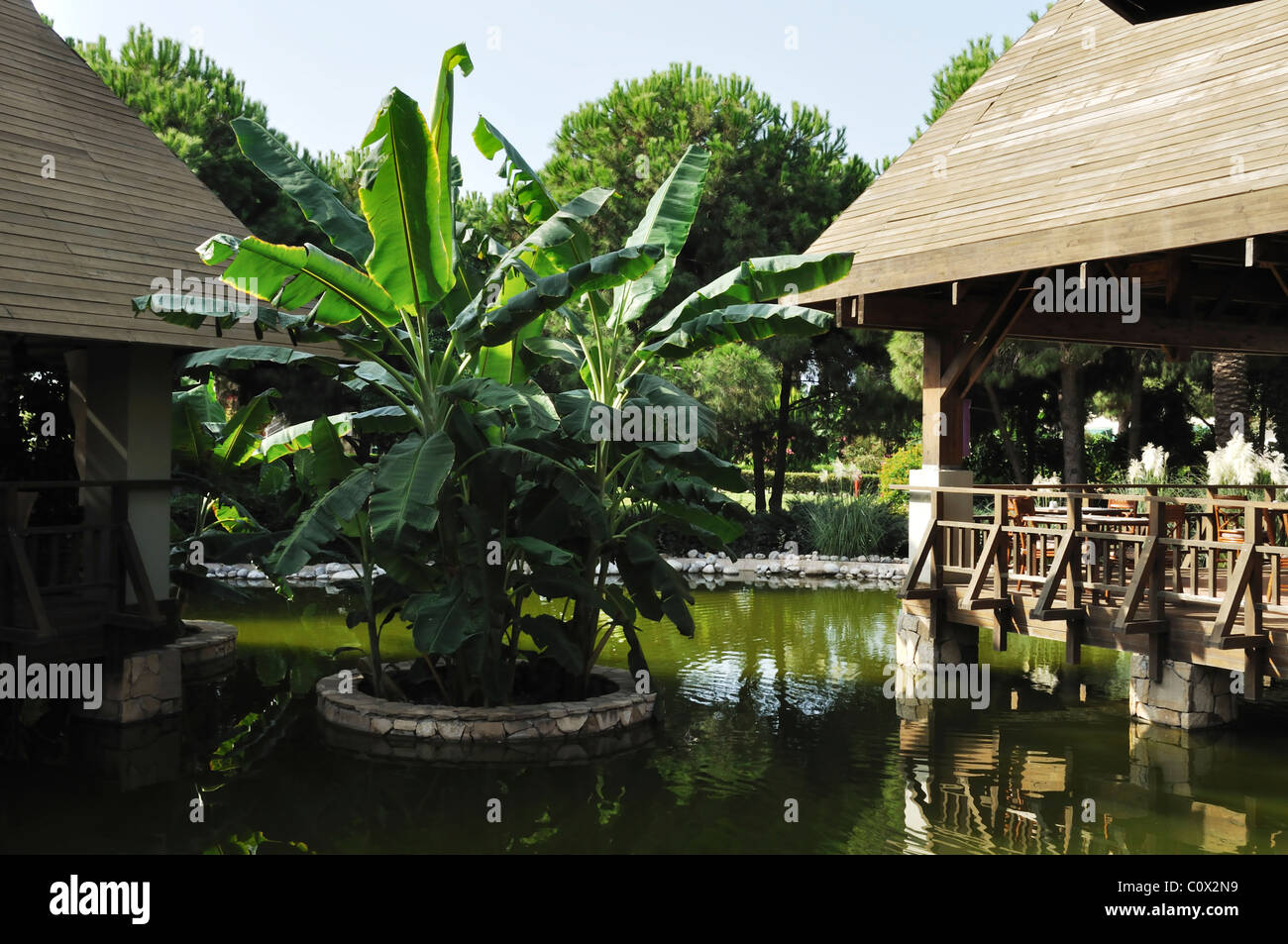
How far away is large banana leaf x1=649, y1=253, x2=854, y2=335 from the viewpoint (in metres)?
8.60

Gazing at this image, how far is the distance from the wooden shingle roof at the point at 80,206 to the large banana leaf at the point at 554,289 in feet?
9.52

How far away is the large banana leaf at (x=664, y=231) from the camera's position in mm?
9164

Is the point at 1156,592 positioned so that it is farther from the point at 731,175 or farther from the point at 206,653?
the point at 731,175

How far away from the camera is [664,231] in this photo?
9.19 metres

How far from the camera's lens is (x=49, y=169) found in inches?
384

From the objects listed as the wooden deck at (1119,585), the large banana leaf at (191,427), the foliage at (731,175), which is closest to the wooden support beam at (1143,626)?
the wooden deck at (1119,585)

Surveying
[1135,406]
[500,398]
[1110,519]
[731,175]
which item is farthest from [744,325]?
[1135,406]

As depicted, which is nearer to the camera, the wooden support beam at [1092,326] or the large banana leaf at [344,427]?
the large banana leaf at [344,427]

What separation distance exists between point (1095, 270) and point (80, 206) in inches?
372

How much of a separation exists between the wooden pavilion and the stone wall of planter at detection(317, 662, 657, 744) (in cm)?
187

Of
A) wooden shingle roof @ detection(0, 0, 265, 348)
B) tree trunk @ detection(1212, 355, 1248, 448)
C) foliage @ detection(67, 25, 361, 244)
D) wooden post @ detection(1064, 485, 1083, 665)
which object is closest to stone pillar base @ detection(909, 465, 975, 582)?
wooden post @ detection(1064, 485, 1083, 665)

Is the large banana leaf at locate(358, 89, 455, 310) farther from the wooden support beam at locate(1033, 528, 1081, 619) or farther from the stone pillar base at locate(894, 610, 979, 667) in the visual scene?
the stone pillar base at locate(894, 610, 979, 667)

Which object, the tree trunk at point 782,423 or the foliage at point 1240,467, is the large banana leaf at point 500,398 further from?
the tree trunk at point 782,423
